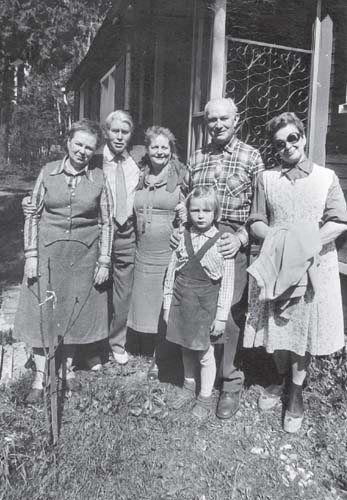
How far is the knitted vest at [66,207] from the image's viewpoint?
347cm

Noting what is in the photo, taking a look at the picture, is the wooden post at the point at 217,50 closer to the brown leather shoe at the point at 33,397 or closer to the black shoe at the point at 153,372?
the black shoe at the point at 153,372

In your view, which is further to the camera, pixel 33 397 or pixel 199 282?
pixel 33 397

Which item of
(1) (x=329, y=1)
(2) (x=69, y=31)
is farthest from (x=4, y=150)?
(1) (x=329, y=1)

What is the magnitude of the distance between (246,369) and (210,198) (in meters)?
1.67

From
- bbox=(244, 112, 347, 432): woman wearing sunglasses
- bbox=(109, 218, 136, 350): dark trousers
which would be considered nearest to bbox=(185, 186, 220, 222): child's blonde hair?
bbox=(244, 112, 347, 432): woman wearing sunglasses

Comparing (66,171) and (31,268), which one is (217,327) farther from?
(66,171)

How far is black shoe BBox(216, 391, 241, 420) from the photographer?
3.54 metres

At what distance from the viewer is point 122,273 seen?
13.5ft

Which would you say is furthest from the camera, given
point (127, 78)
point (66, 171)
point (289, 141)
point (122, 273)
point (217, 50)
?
point (127, 78)

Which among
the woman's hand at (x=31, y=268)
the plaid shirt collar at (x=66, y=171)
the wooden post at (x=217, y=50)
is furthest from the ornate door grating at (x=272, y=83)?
the woman's hand at (x=31, y=268)

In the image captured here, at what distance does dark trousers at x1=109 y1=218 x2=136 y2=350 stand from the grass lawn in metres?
0.50

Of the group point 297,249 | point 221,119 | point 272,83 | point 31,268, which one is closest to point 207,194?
point 221,119

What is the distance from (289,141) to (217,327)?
4.08ft

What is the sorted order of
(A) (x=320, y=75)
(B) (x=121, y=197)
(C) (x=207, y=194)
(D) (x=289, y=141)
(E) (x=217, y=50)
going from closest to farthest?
(D) (x=289, y=141)
(C) (x=207, y=194)
(B) (x=121, y=197)
(E) (x=217, y=50)
(A) (x=320, y=75)
